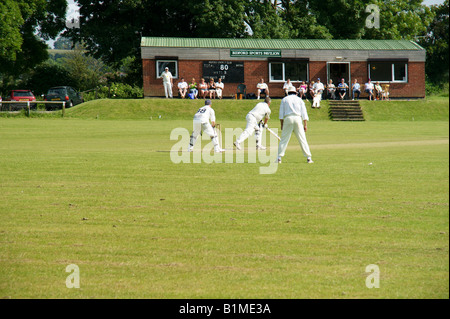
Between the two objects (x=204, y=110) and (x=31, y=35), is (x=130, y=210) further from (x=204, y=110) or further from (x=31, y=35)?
(x=31, y=35)

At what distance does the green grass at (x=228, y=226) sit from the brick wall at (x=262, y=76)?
29125 mm

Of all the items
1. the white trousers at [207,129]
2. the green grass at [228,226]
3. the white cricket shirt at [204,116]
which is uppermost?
the white cricket shirt at [204,116]

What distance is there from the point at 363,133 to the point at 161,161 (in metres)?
14.4

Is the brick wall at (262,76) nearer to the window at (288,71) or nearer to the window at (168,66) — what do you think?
the window at (168,66)

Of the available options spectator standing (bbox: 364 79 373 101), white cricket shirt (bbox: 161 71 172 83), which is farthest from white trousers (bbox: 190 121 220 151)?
spectator standing (bbox: 364 79 373 101)

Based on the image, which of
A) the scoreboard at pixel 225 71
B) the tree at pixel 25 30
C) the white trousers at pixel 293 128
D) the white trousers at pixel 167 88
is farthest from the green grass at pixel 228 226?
the tree at pixel 25 30

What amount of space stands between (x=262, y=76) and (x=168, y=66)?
7.43 metres

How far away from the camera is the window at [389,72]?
162 feet

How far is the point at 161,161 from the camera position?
17078 millimetres

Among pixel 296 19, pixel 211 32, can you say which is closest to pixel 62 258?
pixel 211 32

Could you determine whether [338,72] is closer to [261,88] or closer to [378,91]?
[378,91]

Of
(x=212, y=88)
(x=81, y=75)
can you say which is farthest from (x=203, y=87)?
(x=81, y=75)

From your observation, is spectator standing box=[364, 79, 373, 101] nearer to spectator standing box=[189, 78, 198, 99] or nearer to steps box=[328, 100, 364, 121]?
steps box=[328, 100, 364, 121]

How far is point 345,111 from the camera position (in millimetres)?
41156
